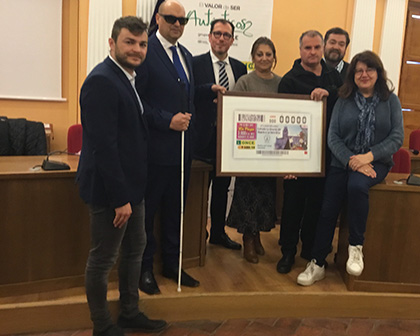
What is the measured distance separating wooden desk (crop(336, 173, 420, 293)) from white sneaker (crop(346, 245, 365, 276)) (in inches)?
5.2

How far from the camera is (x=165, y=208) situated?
246cm

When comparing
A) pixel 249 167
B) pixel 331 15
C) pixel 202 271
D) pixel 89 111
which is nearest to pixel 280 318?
pixel 202 271

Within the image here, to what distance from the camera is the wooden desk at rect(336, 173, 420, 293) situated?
8.06 feet

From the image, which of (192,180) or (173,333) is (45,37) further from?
(173,333)

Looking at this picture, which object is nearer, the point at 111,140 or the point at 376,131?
the point at 111,140

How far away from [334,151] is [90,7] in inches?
127

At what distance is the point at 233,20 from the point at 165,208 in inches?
120

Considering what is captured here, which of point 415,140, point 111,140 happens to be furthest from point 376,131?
point 415,140

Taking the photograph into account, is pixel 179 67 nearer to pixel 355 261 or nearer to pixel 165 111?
pixel 165 111

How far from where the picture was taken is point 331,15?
4.97 meters

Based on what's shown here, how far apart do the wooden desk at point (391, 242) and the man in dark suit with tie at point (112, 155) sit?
150cm

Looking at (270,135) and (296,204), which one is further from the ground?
(270,135)

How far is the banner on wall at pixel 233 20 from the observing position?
4.48 metres

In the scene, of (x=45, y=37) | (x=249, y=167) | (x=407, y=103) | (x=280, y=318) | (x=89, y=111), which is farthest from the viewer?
(x=407, y=103)
